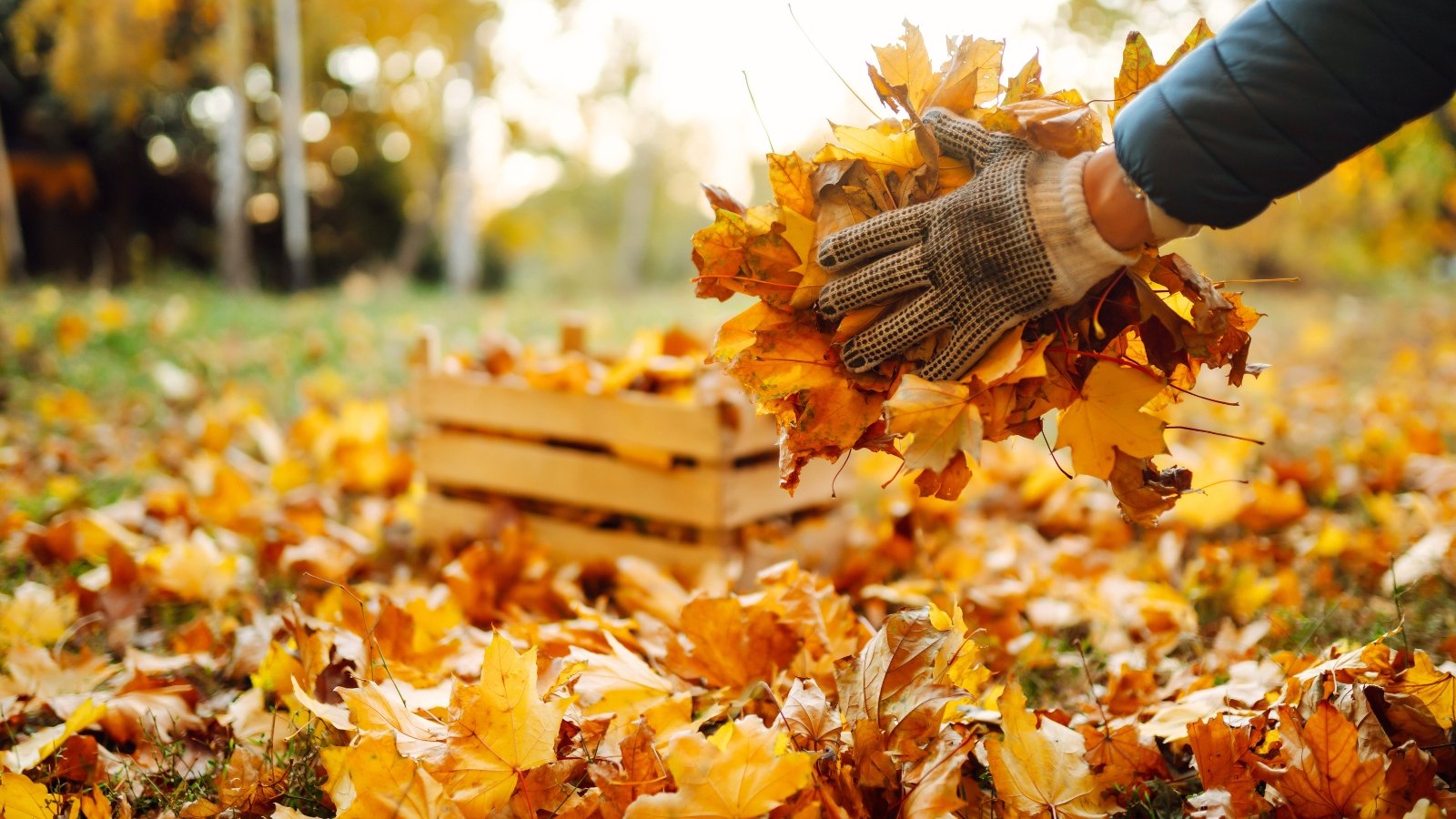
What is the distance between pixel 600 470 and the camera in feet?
7.91

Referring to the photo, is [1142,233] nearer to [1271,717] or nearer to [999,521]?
[1271,717]

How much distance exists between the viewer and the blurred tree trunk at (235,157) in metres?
8.31

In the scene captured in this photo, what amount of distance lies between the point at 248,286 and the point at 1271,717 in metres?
9.30

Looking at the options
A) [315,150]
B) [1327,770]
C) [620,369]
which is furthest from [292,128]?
[1327,770]

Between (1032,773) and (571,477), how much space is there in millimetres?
1531

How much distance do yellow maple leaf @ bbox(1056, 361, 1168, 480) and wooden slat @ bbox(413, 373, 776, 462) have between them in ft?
3.74

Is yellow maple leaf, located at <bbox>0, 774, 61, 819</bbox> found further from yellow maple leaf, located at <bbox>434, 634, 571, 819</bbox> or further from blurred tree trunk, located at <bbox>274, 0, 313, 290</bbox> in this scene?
blurred tree trunk, located at <bbox>274, 0, 313, 290</bbox>

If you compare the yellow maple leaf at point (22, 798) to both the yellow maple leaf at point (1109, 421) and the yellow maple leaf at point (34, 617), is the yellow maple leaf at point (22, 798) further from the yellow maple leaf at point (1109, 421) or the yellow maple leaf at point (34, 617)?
the yellow maple leaf at point (1109, 421)

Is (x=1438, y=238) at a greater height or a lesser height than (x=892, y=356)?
lesser

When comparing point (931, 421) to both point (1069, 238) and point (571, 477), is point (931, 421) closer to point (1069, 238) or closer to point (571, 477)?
point (1069, 238)

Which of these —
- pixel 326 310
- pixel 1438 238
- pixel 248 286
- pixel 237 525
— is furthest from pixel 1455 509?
pixel 1438 238

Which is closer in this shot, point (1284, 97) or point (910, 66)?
point (1284, 97)

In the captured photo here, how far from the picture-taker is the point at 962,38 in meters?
1.21

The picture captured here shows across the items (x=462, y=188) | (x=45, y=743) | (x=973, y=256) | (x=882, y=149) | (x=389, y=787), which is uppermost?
(x=882, y=149)
